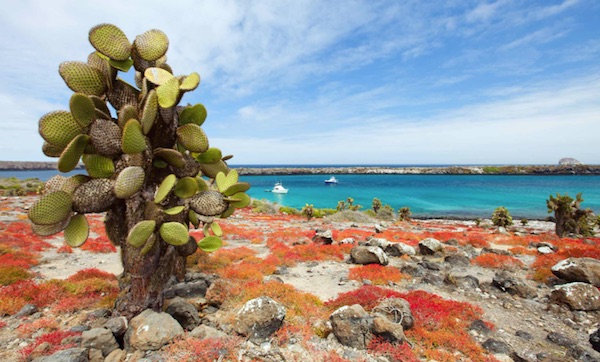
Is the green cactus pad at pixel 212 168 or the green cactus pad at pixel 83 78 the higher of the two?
the green cactus pad at pixel 83 78

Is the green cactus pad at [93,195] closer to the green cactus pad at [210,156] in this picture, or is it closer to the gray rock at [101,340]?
the green cactus pad at [210,156]

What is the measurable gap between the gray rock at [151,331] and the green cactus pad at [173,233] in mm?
1607

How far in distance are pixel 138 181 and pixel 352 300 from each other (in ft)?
19.5

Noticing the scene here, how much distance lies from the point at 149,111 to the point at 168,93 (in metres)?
0.48

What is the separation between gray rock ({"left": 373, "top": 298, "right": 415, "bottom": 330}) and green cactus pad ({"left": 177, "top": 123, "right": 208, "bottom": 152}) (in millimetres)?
5536

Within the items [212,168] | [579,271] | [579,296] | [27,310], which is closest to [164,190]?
[212,168]

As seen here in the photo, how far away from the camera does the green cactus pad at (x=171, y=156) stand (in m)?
5.51

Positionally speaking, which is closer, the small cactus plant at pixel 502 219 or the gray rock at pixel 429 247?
the gray rock at pixel 429 247

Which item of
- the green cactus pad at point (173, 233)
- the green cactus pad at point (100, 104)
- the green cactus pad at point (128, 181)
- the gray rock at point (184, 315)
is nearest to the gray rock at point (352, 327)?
the gray rock at point (184, 315)

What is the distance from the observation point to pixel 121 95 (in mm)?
5656

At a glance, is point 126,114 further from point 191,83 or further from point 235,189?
point 235,189

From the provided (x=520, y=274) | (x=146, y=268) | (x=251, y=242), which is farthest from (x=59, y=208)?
(x=520, y=274)

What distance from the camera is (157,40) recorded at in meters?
5.64

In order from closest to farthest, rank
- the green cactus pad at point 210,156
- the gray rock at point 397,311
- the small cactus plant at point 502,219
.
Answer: the gray rock at point 397,311
the green cactus pad at point 210,156
the small cactus plant at point 502,219
